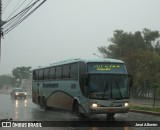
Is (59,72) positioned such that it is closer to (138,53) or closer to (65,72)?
(65,72)

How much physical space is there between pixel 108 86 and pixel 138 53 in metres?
48.1

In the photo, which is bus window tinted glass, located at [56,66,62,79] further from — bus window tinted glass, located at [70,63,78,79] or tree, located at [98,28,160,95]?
tree, located at [98,28,160,95]

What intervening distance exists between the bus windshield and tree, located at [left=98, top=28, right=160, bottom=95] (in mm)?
42459

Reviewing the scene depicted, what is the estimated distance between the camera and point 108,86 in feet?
68.4

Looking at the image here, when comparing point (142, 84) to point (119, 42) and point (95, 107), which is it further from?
point (95, 107)

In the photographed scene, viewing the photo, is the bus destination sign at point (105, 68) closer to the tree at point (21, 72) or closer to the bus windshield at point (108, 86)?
the bus windshield at point (108, 86)

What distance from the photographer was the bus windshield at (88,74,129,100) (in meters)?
20.7

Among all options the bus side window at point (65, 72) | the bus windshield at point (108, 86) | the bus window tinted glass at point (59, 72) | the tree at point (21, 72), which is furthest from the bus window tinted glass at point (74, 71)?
the tree at point (21, 72)

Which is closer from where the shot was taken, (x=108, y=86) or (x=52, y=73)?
(x=108, y=86)

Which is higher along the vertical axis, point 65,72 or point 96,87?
point 65,72

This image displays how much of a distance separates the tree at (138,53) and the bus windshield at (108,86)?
42459mm

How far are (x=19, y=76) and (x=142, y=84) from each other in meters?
119

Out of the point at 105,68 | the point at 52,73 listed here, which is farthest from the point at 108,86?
the point at 52,73

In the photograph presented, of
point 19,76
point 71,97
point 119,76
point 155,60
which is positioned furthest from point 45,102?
point 19,76
